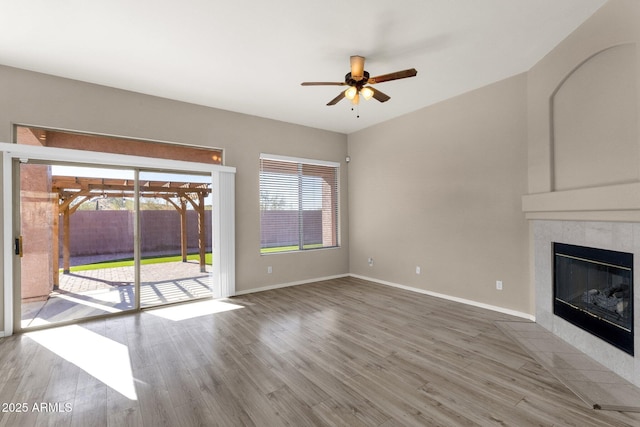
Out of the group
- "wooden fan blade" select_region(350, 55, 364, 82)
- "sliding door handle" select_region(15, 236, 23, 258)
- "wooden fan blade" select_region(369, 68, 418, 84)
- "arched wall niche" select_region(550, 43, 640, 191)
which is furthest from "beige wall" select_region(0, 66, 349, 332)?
"arched wall niche" select_region(550, 43, 640, 191)

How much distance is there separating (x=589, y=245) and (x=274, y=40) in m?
3.94

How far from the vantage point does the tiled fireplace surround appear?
2.40 metres

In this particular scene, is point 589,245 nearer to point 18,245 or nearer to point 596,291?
point 596,291

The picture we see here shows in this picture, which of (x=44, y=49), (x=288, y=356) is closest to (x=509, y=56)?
(x=288, y=356)

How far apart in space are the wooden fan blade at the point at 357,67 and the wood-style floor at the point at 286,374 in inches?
119

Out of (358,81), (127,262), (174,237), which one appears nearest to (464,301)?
(358,81)

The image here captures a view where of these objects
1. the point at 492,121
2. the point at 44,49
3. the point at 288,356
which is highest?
the point at 44,49

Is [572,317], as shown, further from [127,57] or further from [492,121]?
[127,57]

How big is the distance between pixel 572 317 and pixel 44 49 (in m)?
6.58

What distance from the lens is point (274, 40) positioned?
3.12 metres

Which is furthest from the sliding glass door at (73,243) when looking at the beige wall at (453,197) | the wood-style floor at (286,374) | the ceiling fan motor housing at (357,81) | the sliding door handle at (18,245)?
the beige wall at (453,197)

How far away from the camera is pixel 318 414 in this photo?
6.79 ft

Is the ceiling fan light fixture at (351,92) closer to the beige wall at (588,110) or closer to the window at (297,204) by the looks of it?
the beige wall at (588,110)

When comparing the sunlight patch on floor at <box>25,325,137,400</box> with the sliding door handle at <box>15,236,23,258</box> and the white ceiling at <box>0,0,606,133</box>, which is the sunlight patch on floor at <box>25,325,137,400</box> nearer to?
the sliding door handle at <box>15,236,23,258</box>
